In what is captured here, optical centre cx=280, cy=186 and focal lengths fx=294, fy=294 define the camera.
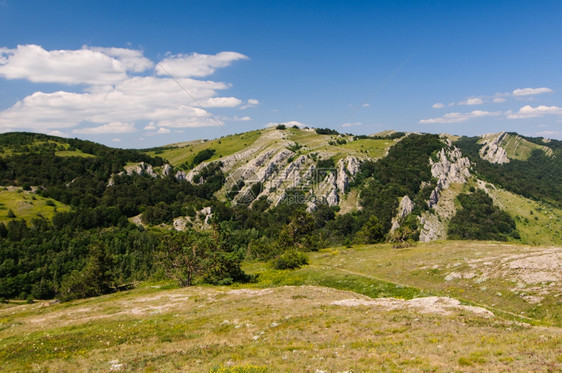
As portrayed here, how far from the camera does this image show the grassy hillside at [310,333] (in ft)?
54.1

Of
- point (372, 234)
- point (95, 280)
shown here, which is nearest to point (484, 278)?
point (372, 234)

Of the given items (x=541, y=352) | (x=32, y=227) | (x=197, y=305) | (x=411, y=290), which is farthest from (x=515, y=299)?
(x=32, y=227)

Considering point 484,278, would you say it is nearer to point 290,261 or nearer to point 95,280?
point 290,261

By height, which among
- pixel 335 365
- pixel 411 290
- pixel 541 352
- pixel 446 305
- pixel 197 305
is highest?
→ pixel 541 352

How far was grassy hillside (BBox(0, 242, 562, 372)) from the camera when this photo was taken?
54.1ft

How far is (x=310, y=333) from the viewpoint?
23.9m

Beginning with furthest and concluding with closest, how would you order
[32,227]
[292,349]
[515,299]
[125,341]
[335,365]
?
[32,227], [515,299], [125,341], [292,349], [335,365]

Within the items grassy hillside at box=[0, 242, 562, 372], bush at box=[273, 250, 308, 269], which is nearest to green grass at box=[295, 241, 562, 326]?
grassy hillside at box=[0, 242, 562, 372]

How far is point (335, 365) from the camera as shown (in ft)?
54.1

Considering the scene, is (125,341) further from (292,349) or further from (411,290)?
(411,290)

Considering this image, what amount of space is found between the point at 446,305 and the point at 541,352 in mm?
13659

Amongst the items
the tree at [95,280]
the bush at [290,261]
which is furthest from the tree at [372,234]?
the tree at [95,280]

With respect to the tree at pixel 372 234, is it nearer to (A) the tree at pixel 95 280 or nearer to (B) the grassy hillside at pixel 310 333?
(B) the grassy hillside at pixel 310 333

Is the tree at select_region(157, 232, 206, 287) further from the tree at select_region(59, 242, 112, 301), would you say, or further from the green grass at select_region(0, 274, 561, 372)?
the green grass at select_region(0, 274, 561, 372)
